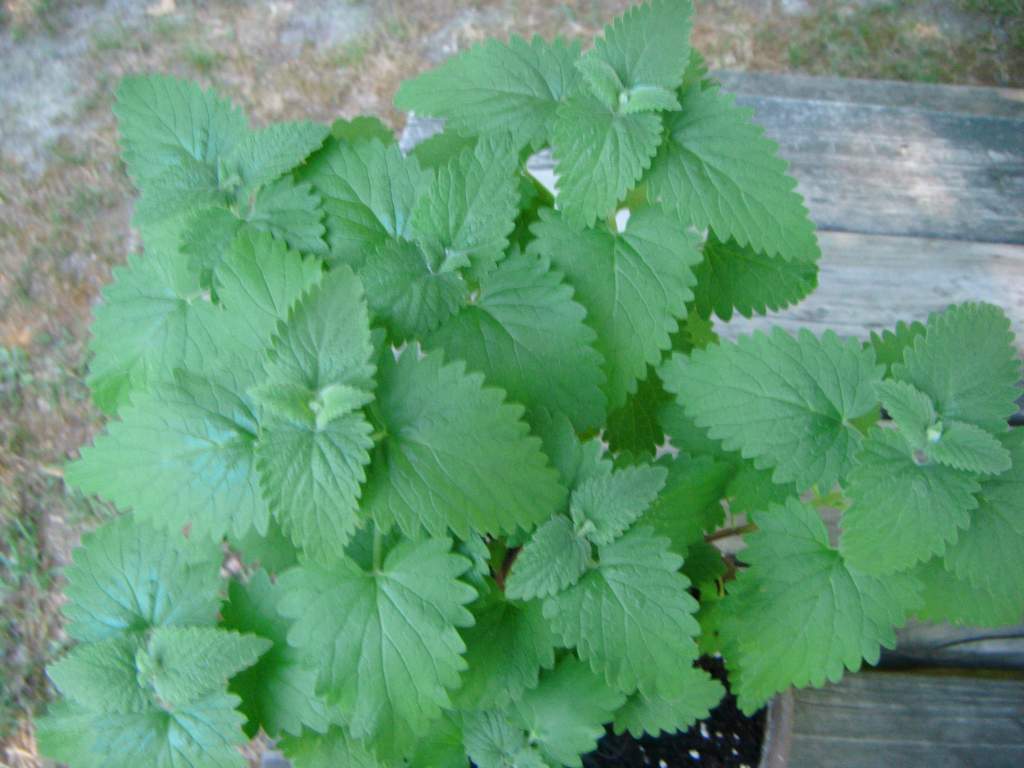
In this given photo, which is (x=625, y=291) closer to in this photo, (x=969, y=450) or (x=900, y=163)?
(x=969, y=450)

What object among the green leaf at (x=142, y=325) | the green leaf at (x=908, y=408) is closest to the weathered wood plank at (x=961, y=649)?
the green leaf at (x=908, y=408)

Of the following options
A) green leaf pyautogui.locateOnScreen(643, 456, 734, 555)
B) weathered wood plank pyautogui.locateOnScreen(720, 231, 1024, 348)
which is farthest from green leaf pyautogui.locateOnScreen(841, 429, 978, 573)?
weathered wood plank pyautogui.locateOnScreen(720, 231, 1024, 348)

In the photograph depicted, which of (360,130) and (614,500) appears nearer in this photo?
(614,500)

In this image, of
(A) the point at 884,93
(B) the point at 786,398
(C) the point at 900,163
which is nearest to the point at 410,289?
(B) the point at 786,398

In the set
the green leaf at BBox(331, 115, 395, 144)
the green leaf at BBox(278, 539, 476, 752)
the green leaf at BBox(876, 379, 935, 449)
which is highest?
the green leaf at BBox(331, 115, 395, 144)

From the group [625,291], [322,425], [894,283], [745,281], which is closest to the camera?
[322,425]

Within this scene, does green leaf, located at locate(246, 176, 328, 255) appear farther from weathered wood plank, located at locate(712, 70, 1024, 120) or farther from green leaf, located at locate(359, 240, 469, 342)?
weathered wood plank, located at locate(712, 70, 1024, 120)
